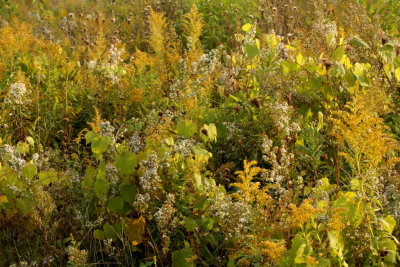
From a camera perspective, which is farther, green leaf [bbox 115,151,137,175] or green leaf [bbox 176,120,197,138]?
green leaf [bbox 176,120,197,138]

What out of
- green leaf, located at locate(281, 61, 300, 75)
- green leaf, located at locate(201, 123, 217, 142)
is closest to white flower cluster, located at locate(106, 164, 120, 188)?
green leaf, located at locate(201, 123, 217, 142)

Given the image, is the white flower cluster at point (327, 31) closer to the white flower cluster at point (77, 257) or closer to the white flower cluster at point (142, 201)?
the white flower cluster at point (142, 201)

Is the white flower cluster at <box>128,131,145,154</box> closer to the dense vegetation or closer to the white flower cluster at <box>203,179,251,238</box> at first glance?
the dense vegetation

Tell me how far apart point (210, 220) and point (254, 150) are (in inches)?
34.9

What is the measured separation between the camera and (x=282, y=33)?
5832 millimetres

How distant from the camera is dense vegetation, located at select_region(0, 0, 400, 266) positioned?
2.03 meters

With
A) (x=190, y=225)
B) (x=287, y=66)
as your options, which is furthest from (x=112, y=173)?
(x=287, y=66)

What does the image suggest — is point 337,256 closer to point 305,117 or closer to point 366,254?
point 366,254

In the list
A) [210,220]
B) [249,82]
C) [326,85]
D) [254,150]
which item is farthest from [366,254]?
[249,82]

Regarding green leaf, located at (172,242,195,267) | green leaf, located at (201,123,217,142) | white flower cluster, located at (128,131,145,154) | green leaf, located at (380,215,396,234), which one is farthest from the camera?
green leaf, located at (201,123,217,142)

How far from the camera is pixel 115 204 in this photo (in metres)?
2.38

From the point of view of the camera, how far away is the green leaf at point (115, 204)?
2.38 m

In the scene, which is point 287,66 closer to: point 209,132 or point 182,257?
point 209,132

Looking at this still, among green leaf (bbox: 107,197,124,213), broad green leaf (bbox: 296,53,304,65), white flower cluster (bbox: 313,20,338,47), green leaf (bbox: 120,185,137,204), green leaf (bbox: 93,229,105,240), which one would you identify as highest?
white flower cluster (bbox: 313,20,338,47)
